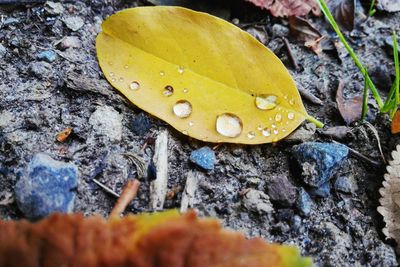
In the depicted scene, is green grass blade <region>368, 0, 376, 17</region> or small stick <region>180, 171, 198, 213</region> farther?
green grass blade <region>368, 0, 376, 17</region>

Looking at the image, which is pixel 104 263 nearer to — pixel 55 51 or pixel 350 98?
pixel 55 51

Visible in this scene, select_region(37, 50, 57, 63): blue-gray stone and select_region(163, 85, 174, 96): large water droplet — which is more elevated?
select_region(163, 85, 174, 96): large water droplet

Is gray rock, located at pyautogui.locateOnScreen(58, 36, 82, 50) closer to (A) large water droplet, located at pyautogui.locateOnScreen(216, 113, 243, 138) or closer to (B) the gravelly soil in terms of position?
(B) the gravelly soil

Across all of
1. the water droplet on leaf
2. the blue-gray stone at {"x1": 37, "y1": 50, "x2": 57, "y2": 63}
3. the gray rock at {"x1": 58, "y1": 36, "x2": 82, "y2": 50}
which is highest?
the water droplet on leaf

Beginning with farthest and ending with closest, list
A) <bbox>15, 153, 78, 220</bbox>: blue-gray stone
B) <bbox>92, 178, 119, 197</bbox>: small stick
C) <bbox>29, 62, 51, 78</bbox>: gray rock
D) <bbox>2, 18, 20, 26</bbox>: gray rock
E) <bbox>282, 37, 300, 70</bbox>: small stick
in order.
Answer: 1. <bbox>282, 37, 300, 70</bbox>: small stick
2. <bbox>2, 18, 20, 26</bbox>: gray rock
3. <bbox>29, 62, 51, 78</bbox>: gray rock
4. <bbox>92, 178, 119, 197</bbox>: small stick
5. <bbox>15, 153, 78, 220</bbox>: blue-gray stone

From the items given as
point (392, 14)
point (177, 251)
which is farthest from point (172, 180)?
point (392, 14)

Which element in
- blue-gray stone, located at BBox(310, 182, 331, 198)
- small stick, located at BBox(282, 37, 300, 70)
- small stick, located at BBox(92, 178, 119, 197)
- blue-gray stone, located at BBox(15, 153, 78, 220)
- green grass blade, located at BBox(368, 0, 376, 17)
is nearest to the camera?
blue-gray stone, located at BBox(15, 153, 78, 220)

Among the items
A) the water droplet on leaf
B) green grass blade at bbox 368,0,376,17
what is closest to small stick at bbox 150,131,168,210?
the water droplet on leaf
